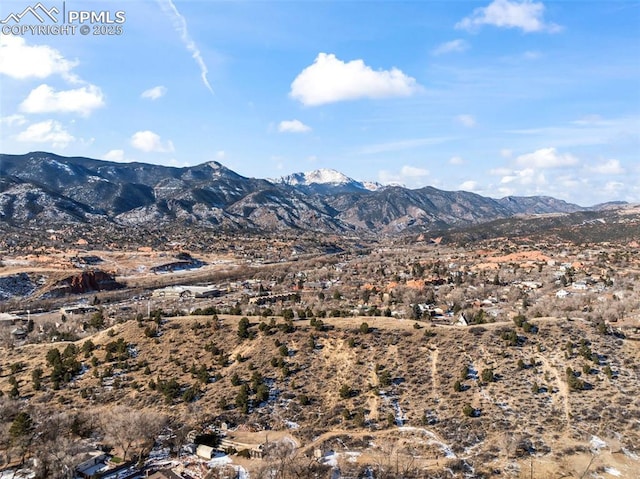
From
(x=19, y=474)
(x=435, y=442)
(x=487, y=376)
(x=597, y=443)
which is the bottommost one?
(x=19, y=474)

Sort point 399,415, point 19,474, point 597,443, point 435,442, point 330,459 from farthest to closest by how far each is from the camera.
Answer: point 399,415
point 435,442
point 597,443
point 330,459
point 19,474

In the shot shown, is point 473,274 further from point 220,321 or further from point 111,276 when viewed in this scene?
point 111,276

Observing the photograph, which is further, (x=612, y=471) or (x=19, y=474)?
(x=19, y=474)

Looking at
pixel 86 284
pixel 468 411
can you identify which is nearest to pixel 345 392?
pixel 468 411

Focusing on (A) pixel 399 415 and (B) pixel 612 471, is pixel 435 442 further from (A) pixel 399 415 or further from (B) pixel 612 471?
(B) pixel 612 471

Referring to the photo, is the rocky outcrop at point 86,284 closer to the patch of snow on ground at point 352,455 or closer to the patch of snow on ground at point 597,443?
the patch of snow on ground at point 352,455

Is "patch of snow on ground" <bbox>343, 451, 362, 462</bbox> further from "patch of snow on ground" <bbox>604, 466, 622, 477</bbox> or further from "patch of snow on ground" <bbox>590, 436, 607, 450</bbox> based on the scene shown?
"patch of snow on ground" <bbox>590, 436, 607, 450</bbox>

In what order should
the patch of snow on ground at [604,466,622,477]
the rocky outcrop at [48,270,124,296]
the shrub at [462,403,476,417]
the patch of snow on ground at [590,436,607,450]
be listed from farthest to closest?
the rocky outcrop at [48,270,124,296] → the shrub at [462,403,476,417] → the patch of snow on ground at [590,436,607,450] → the patch of snow on ground at [604,466,622,477]

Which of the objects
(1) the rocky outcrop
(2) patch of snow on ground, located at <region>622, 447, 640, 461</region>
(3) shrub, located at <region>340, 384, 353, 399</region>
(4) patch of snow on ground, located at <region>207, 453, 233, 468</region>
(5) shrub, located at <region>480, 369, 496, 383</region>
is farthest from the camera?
(1) the rocky outcrop

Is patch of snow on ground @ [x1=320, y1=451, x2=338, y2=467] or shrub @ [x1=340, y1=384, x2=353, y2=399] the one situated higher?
shrub @ [x1=340, y1=384, x2=353, y2=399]

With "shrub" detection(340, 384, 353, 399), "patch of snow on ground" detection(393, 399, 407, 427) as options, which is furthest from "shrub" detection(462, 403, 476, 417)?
"shrub" detection(340, 384, 353, 399)

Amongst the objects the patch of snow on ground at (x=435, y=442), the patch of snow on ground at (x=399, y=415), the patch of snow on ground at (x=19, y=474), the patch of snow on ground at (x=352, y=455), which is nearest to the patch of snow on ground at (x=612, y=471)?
the patch of snow on ground at (x=435, y=442)

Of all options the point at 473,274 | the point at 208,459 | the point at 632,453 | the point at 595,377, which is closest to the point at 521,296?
the point at 473,274
